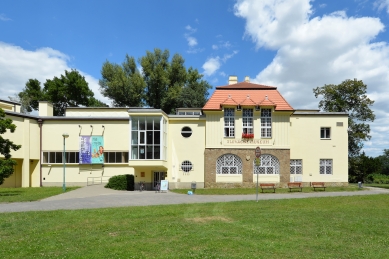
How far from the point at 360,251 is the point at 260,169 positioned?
70.0 feet

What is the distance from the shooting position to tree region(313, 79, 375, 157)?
131 ft

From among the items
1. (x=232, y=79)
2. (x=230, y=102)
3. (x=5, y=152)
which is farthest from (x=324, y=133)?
(x=5, y=152)

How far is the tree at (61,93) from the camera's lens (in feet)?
185

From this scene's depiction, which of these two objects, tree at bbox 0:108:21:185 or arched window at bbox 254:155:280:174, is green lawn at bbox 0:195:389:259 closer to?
tree at bbox 0:108:21:185

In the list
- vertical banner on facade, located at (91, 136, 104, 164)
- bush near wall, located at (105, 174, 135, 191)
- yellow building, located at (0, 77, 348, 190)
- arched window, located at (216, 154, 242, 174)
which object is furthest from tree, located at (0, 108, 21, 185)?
arched window, located at (216, 154, 242, 174)

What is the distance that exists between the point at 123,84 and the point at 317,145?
32004 mm

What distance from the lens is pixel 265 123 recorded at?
98.2ft

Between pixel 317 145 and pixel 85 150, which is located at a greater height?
pixel 317 145

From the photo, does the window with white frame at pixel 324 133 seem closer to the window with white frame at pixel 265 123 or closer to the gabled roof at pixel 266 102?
the window with white frame at pixel 265 123

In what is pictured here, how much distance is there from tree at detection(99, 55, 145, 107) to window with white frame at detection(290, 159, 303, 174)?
96.9 ft

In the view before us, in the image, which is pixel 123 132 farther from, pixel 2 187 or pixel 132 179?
pixel 2 187

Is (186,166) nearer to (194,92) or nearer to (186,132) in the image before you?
(186,132)

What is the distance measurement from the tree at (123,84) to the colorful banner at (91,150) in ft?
68.7

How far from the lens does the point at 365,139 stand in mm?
39469
